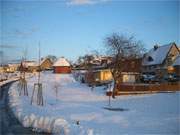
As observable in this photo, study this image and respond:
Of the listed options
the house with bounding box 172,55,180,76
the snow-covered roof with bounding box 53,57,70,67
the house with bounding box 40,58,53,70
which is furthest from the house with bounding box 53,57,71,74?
the house with bounding box 172,55,180,76

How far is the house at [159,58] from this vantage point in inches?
2884

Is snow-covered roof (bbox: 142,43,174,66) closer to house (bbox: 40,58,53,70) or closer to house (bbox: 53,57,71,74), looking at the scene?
house (bbox: 53,57,71,74)

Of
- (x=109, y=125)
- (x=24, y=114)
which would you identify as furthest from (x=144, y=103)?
(x=24, y=114)

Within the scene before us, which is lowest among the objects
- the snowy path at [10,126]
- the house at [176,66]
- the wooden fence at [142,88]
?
the snowy path at [10,126]

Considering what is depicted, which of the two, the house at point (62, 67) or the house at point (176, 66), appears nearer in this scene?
the house at point (176, 66)

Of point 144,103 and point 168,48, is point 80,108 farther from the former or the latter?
point 168,48

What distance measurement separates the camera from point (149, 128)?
60.3 ft

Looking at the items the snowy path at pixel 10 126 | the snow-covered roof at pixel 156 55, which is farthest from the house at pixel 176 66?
the snowy path at pixel 10 126

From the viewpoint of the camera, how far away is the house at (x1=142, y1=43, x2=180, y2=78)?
7325 cm

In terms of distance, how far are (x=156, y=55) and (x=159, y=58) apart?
7.47ft

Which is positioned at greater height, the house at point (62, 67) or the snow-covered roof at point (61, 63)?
the snow-covered roof at point (61, 63)

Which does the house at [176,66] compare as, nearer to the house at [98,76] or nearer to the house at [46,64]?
the house at [98,76]

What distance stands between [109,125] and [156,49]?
207ft

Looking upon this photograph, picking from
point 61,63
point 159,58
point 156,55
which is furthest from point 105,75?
point 61,63
